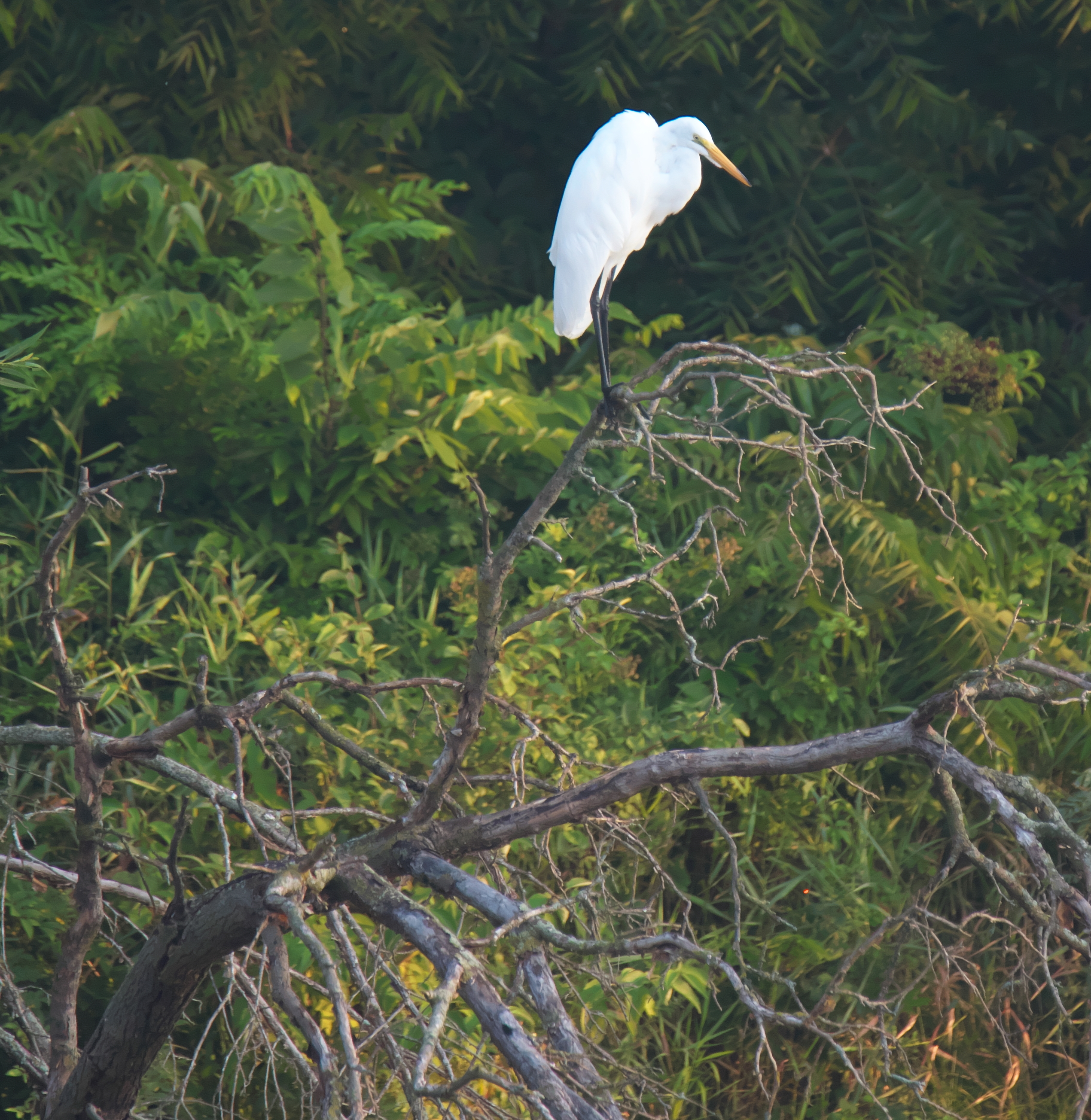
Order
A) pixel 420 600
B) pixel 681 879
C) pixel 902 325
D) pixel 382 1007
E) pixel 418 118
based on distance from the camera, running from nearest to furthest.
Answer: pixel 382 1007, pixel 681 879, pixel 420 600, pixel 902 325, pixel 418 118

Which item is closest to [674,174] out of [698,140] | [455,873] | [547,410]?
[698,140]

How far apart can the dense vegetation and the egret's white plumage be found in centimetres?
55

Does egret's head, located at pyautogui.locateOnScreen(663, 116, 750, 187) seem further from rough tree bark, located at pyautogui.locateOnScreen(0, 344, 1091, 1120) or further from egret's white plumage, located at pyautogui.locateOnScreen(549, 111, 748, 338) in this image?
rough tree bark, located at pyautogui.locateOnScreen(0, 344, 1091, 1120)

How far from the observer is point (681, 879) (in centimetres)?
271

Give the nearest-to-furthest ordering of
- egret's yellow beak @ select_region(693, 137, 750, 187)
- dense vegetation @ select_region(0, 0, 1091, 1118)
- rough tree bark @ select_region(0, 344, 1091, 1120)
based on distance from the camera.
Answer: rough tree bark @ select_region(0, 344, 1091, 1120) → egret's yellow beak @ select_region(693, 137, 750, 187) → dense vegetation @ select_region(0, 0, 1091, 1118)

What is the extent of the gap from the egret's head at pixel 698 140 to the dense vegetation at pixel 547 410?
0.77 meters

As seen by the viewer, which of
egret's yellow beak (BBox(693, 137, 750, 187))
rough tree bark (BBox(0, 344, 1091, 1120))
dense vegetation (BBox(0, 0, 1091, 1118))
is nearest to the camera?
rough tree bark (BBox(0, 344, 1091, 1120))

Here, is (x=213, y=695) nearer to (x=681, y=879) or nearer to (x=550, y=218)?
(x=681, y=879)

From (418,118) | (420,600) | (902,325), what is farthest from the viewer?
(418,118)

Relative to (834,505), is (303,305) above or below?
above

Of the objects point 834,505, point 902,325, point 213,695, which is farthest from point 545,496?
point 902,325

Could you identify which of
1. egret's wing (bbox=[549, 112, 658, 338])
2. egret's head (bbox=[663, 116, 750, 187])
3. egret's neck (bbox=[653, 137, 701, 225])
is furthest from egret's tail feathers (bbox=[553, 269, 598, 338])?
egret's head (bbox=[663, 116, 750, 187])

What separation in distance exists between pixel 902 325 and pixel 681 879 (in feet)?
6.64

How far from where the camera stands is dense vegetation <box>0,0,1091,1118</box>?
257 cm
